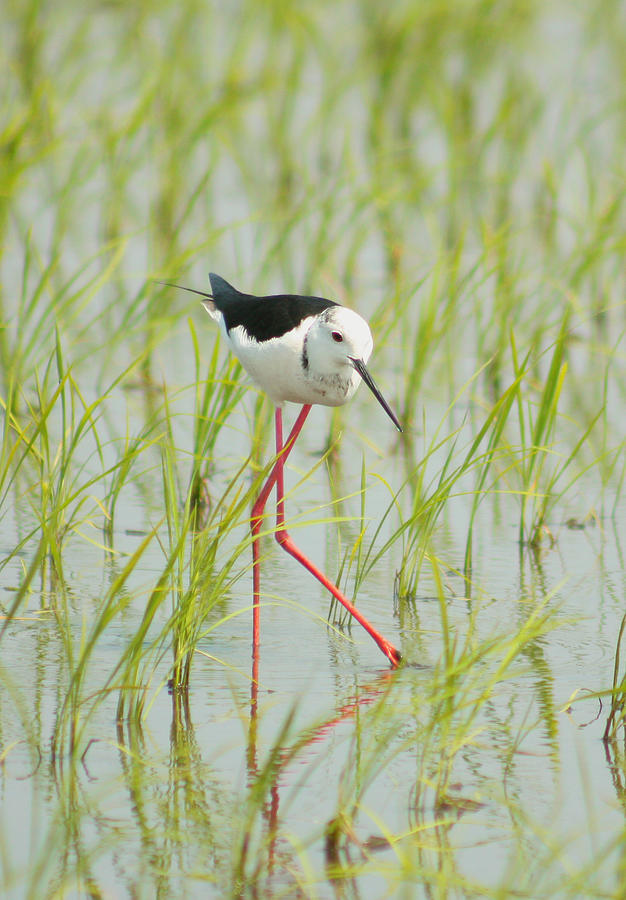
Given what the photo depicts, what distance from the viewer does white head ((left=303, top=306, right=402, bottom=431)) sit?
14.1 ft

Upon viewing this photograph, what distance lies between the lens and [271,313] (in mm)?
4543

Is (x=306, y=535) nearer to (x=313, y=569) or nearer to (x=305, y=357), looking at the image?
(x=313, y=569)

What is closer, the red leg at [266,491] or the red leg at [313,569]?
the red leg at [313,569]

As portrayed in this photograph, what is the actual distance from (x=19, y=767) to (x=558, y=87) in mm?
9831

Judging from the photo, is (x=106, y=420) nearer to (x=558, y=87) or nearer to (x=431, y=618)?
(x=431, y=618)

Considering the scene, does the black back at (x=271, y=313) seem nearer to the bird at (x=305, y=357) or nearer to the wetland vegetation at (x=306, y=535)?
the bird at (x=305, y=357)

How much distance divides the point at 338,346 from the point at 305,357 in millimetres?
123

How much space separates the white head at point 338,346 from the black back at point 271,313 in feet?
0.31

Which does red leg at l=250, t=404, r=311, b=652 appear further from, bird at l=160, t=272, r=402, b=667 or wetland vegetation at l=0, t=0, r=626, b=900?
wetland vegetation at l=0, t=0, r=626, b=900

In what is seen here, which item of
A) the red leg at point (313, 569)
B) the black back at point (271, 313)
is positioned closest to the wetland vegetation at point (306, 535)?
the red leg at point (313, 569)

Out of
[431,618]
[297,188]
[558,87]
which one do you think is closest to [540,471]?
[431,618]

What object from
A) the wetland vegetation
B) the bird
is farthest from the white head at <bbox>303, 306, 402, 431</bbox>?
the wetland vegetation

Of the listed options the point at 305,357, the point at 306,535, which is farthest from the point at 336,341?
the point at 306,535

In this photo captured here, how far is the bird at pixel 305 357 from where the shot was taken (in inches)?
169
